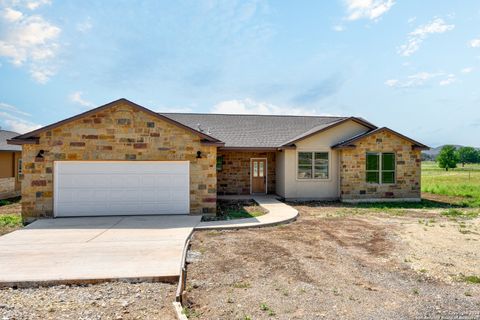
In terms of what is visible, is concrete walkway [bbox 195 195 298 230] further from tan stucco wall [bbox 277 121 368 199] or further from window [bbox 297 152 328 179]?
window [bbox 297 152 328 179]

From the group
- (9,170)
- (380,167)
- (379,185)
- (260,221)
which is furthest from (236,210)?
(9,170)

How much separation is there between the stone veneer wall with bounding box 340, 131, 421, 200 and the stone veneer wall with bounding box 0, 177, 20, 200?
59.0 feet

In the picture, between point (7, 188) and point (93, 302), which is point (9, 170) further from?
point (93, 302)

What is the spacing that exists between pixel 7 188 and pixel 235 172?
12.7m

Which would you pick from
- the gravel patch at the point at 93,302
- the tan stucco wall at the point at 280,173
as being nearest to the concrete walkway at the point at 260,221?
the tan stucco wall at the point at 280,173

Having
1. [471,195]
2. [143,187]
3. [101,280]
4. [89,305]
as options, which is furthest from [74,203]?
[471,195]

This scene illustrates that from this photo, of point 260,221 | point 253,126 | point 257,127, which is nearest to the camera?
point 260,221

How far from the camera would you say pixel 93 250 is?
6520 mm

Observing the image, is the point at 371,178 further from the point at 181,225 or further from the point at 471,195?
the point at 181,225

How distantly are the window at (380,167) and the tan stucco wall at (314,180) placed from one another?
159 cm

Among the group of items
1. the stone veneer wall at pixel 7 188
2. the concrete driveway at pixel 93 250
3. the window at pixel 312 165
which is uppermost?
the window at pixel 312 165

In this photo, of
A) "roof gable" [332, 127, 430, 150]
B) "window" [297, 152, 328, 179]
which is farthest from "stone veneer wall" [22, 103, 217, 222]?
"roof gable" [332, 127, 430, 150]

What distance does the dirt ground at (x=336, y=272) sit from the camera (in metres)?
4.11

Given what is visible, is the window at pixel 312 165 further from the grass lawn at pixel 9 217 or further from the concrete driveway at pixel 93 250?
the grass lawn at pixel 9 217
